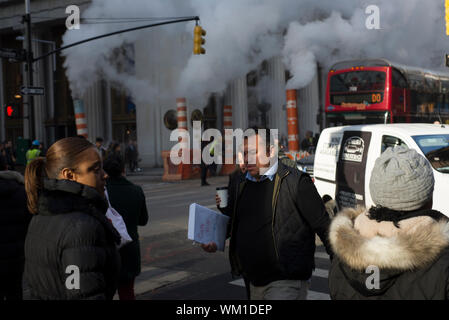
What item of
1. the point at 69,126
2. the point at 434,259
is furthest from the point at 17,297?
the point at 69,126

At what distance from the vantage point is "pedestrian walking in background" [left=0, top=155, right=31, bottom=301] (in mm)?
3488

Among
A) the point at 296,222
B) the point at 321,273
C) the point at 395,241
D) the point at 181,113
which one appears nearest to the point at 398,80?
the point at 181,113

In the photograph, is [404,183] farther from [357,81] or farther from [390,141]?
[357,81]

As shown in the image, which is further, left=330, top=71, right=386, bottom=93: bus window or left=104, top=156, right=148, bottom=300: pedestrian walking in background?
left=330, top=71, right=386, bottom=93: bus window

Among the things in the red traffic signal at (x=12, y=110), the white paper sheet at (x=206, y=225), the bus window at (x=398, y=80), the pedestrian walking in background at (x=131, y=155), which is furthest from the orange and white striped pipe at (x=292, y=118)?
the white paper sheet at (x=206, y=225)

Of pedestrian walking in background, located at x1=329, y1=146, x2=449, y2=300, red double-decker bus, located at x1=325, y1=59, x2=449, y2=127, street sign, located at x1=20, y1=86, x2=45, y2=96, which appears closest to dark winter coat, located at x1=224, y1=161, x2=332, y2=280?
pedestrian walking in background, located at x1=329, y1=146, x2=449, y2=300

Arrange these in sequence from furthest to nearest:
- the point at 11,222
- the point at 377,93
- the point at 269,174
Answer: the point at 377,93 < the point at 11,222 < the point at 269,174

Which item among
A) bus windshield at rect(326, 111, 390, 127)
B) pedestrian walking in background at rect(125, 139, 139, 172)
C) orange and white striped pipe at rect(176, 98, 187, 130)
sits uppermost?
orange and white striped pipe at rect(176, 98, 187, 130)

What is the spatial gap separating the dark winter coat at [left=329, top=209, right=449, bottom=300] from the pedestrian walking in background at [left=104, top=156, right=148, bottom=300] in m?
2.48

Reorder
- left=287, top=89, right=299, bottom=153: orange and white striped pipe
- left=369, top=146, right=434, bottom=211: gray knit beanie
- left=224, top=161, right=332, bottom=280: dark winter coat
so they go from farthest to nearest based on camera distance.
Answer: left=287, top=89, right=299, bottom=153: orange and white striped pipe, left=224, top=161, right=332, bottom=280: dark winter coat, left=369, top=146, right=434, bottom=211: gray knit beanie

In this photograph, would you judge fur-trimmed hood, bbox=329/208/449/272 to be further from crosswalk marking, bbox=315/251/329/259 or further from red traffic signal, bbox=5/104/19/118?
red traffic signal, bbox=5/104/19/118

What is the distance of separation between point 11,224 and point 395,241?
2.67 m

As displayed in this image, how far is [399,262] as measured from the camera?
1745 mm
